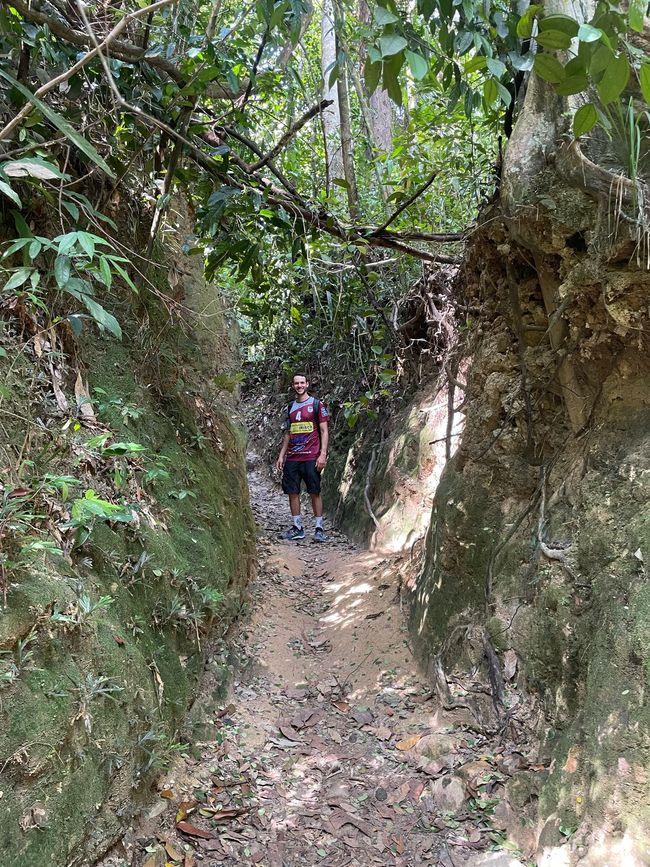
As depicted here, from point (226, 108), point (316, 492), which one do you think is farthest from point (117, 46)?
point (316, 492)

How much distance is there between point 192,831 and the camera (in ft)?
7.98

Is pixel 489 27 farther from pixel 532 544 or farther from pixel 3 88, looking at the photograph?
pixel 532 544

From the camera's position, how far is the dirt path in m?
2.46

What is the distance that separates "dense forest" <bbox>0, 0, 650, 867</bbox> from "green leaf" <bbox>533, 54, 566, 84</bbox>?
0.05 feet

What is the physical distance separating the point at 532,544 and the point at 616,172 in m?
1.97

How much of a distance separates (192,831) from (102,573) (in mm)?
1215

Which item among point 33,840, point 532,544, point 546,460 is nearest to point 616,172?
point 546,460

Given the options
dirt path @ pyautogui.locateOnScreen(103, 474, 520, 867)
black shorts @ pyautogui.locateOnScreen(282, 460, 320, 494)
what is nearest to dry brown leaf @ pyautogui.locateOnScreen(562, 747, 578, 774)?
dirt path @ pyautogui.locateOnScreen(103, 474, 520, 867)

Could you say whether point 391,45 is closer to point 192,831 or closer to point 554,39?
point 554,39

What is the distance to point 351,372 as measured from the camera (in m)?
8.77

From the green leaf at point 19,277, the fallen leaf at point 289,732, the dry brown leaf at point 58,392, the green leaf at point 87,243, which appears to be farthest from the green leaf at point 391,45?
the fallen leaf at point 289,732

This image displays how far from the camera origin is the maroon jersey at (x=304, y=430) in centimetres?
708

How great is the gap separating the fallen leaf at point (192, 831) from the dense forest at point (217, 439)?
152 mm

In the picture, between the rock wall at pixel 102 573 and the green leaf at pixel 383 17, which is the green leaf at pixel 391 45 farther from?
the rock wall at pixel 102 573
